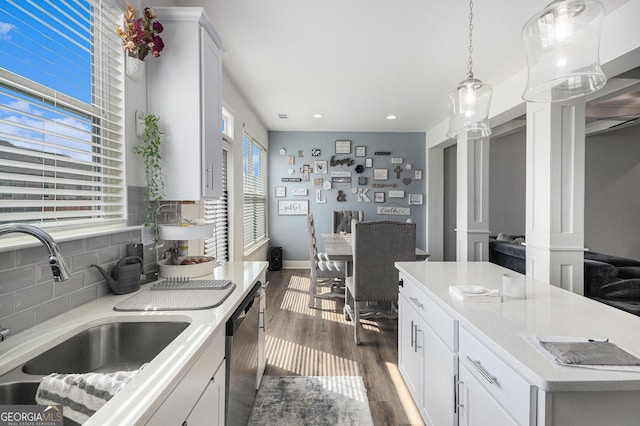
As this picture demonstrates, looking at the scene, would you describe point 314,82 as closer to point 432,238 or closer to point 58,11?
point 58,11

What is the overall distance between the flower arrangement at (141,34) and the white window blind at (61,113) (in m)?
0.06

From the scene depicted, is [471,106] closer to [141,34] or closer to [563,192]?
[563,192]

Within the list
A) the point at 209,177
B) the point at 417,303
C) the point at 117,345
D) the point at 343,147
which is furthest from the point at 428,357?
the point at 343,147

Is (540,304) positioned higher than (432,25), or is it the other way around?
(432,25)

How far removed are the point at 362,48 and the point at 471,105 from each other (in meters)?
1.34

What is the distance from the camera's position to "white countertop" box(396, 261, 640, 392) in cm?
79

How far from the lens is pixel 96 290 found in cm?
144

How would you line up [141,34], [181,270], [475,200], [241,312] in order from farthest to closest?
[475,200]
[181,270]
[141,34]
[241,312]

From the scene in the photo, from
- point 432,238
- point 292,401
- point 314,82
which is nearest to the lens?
point 292,401

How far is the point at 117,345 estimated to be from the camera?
1.21 meters

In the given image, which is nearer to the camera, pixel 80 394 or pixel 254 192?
pixel 80 394

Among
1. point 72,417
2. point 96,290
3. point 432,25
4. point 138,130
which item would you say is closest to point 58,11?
point 138,130

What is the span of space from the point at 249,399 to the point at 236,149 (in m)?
2.85

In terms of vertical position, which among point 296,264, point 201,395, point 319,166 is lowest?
point 296,264
